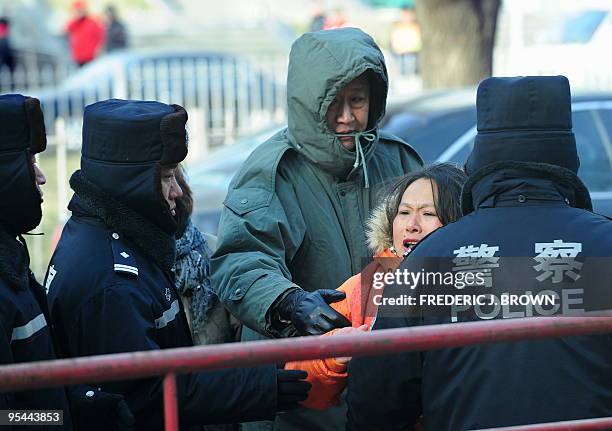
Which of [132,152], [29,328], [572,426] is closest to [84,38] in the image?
[132,152]

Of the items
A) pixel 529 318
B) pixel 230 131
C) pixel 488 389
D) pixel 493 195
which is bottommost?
pixel 230 131

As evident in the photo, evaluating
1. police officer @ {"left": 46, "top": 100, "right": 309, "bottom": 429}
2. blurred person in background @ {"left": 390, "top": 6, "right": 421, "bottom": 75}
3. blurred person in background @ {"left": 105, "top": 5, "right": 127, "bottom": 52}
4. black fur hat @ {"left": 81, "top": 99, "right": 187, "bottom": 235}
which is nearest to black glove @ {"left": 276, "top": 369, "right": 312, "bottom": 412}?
police officer @ {"left": 46, "top": 100, "right": 309, "bottom": 429}

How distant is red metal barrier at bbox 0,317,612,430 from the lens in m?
2.23

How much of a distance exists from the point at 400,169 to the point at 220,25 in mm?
24139

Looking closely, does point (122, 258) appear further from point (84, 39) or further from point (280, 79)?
point (84, 39)

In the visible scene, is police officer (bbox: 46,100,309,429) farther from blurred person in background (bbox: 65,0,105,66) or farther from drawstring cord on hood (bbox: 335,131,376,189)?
blurred person in background (bbox: 65,0,105,66)

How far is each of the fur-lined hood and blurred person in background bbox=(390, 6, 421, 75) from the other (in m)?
12.6

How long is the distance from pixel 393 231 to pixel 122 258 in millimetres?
858

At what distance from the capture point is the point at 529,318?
2523 mm

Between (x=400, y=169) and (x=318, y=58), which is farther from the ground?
(x=318, y=58)

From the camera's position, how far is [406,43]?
16375 millimetres

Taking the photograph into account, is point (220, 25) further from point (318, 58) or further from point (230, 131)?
point (318, 58)

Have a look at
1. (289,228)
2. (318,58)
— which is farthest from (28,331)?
(318,58)

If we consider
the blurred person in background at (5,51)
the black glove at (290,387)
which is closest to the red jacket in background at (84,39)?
the blurred person in background at (5,51)
